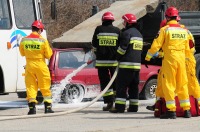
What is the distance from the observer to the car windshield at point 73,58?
16733 mm

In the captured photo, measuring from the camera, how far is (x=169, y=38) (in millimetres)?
12781

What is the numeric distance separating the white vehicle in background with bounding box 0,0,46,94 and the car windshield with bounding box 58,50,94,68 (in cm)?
134

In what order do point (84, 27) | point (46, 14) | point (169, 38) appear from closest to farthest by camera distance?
1. point (169, 38)
2. point (84, 27)
3. point (46, 14)

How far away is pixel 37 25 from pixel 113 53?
1.78 m

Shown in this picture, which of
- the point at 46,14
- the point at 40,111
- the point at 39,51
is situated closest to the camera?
the point at 39,51

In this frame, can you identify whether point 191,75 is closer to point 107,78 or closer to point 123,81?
point 123,81

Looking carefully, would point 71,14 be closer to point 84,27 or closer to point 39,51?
point 84,27

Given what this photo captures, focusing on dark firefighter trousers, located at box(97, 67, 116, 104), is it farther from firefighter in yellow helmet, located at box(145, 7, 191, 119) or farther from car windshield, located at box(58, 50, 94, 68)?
car windshield, located at box(58, 50, 94, 68)

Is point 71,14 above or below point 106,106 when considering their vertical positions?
above

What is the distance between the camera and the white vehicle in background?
49.7 feet

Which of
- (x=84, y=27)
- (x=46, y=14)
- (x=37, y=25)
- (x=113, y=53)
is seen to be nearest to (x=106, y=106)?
(x=113, y=53)

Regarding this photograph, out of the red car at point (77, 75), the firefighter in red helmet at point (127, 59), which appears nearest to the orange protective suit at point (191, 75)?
the firefighter in red helmet at point (127, 59)

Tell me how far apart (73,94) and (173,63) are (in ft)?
14.7

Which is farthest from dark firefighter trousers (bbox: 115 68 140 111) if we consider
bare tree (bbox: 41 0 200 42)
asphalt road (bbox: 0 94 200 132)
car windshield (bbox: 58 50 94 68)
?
bare tree (bbox: 41 0 200 42)
